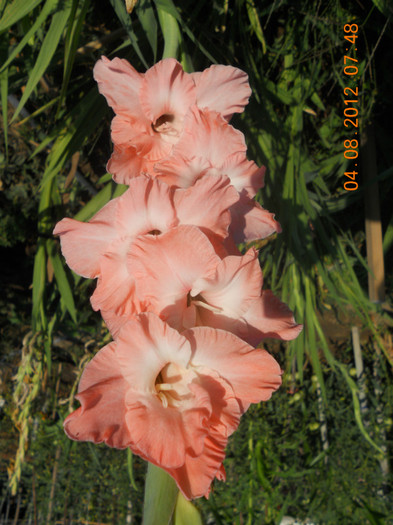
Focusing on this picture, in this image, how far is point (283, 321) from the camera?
34 cm

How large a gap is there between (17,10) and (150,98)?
0.91 feet

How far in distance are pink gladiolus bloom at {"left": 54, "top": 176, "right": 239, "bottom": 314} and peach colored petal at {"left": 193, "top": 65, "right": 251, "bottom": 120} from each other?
13cm

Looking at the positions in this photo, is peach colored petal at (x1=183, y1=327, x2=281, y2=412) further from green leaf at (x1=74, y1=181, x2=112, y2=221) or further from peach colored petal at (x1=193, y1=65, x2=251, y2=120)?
green leaf at (x1=74, y1=181, x2=112, y2=221)

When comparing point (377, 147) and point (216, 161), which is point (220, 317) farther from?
point (377, 147)

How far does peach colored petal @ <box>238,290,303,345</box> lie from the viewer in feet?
1.09

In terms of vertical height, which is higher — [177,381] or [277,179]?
[177,381]

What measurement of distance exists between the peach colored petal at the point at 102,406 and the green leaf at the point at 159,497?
3cm

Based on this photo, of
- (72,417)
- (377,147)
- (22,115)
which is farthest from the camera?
(377,147)

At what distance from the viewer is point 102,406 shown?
0.28m

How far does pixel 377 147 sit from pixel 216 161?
3.29 feet

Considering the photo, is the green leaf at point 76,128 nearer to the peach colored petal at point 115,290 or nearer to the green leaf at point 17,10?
the green leaf at point 17,10

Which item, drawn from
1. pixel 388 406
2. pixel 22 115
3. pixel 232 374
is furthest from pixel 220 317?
pixel 388 406

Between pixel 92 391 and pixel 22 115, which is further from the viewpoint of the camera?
pixel 22 115
